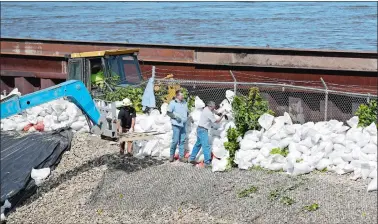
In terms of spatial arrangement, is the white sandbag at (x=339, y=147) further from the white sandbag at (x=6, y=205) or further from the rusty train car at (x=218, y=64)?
the white sandbag at (x=6, y=205)

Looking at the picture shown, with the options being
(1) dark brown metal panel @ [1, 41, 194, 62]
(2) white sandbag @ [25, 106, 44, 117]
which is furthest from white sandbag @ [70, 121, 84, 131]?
(1) dark brown metal panel @ [1, 41, 194, 62]

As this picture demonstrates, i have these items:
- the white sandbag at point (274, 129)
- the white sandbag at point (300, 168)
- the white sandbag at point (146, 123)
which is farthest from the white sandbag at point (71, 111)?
the white sandbag at point (300, 168)

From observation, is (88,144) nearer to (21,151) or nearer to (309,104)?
(21,151)

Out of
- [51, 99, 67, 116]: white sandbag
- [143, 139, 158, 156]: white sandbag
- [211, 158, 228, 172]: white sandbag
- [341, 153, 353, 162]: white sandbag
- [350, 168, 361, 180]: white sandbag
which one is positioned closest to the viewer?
[350, 168, 361, 180]: white sandbag

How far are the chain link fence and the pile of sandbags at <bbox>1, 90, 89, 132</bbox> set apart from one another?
82.7 inches

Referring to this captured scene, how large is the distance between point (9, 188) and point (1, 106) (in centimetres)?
181

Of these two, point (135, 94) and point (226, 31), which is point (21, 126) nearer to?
point (135, 94)

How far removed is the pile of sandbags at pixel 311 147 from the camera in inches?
507

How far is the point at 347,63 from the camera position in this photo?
715 inches

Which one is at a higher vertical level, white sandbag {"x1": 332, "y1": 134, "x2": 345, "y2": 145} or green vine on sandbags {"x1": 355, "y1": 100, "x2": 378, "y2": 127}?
green vine on sandbags {"x1": 355, "y1": 100, "x2": 378, "y2": 127}

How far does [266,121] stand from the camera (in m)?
14.1

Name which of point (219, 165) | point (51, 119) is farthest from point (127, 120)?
point (51, 119)

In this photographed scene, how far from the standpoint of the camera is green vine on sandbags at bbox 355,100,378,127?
1348 cm

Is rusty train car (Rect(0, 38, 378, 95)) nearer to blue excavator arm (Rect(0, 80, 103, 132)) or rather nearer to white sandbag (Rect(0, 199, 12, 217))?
blue excavator arm (Rect(0, 80, 103, 132))
